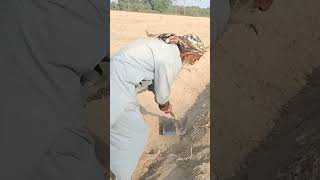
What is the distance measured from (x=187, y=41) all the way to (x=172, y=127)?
0.39 m

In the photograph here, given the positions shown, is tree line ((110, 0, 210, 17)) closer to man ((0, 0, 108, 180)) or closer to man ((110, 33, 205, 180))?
man ((110, 33, 205, 180))

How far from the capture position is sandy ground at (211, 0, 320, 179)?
204 cm

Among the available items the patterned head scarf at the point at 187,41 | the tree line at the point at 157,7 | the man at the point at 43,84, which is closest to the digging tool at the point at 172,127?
the patterned head scarf at the point at 187,41

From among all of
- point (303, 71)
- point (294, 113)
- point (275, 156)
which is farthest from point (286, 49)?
point (275, 156)

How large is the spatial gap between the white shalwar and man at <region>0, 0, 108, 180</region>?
0.55m

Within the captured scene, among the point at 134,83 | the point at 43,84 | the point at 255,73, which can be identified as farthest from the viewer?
the point at 255,73

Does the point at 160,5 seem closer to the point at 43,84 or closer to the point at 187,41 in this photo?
the point at 187,41

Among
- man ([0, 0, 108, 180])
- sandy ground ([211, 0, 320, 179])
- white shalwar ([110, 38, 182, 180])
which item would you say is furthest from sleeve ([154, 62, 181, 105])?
man ([0, 0, 108, 180])

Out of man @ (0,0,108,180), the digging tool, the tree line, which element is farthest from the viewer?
the digging tool

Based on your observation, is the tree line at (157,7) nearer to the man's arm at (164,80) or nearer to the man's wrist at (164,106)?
the man's arm at (164,80)

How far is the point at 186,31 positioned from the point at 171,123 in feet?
1.35

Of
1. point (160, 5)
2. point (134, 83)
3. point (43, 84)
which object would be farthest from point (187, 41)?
point (43, 84)

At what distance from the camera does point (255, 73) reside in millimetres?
2078

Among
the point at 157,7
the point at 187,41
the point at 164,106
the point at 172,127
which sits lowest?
the point at 172,127
